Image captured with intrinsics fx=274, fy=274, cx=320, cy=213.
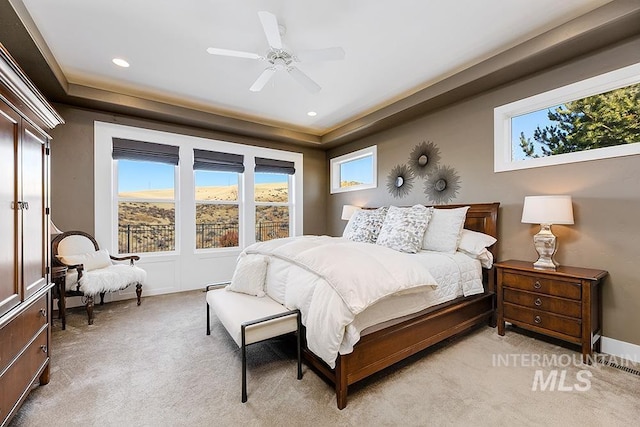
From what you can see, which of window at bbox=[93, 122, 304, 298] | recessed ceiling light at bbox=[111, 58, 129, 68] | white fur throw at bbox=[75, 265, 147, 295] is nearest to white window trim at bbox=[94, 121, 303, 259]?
window at bbox=[93, 122, 304, 298]

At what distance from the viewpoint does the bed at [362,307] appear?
1.73 m

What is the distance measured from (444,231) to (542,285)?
0.95 meters

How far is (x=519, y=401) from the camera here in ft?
5.84

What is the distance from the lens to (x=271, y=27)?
2.06 metres

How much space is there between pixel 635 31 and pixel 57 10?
4650 mm

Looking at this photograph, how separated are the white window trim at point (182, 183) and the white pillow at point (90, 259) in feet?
1.05

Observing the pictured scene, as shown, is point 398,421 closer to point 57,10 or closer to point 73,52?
point 57,10

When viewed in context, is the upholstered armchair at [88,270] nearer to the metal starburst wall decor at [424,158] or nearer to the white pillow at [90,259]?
the white pillow at [90,259]

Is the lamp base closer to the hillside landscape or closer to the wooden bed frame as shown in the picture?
the wooden bed frame

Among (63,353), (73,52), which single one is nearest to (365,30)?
(73,52)

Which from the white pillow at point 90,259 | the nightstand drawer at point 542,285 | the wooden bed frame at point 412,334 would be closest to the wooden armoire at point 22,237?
the white pillow at point 90,259

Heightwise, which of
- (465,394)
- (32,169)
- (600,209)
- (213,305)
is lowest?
(465,394)

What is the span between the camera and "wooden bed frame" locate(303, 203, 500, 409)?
178cm

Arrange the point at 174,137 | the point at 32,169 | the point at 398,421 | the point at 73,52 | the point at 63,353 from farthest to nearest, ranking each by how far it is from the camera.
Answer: the point at 174,137 < the point at 73,52 < the point at 63,353 < the point at 32,169 < the point at 398,421
